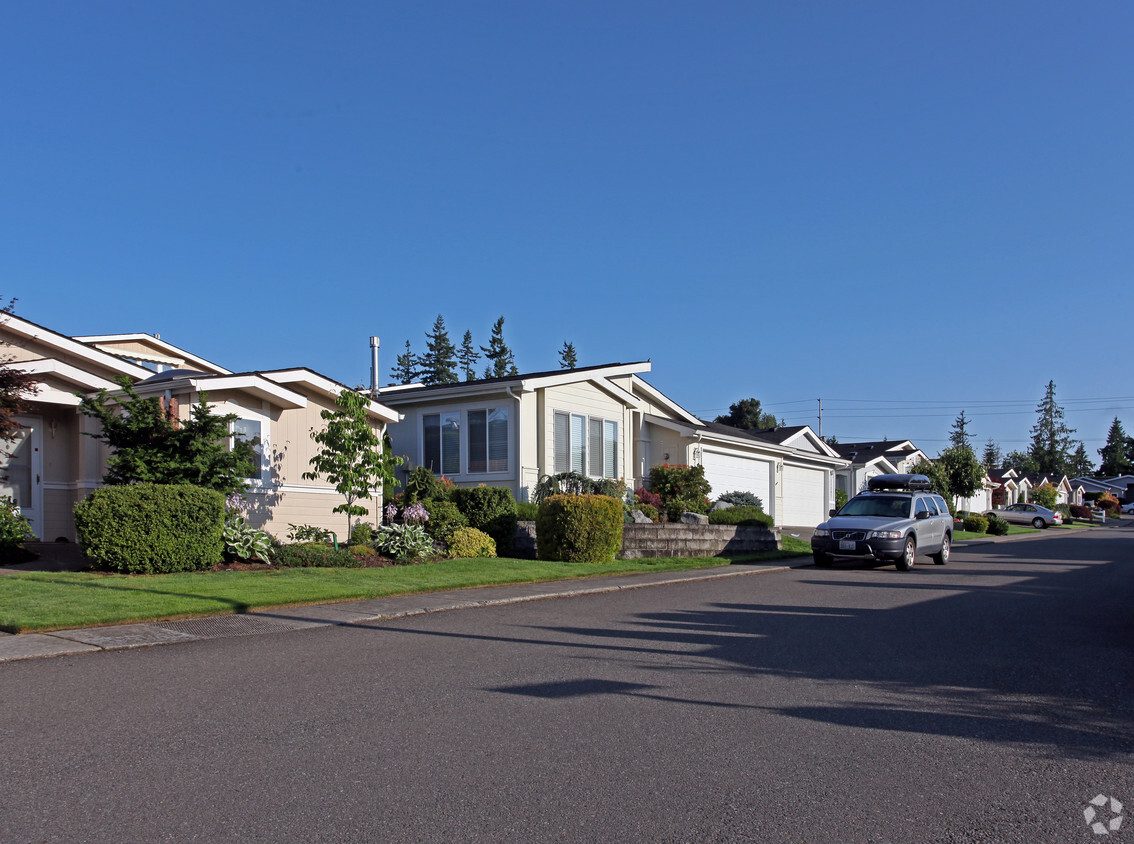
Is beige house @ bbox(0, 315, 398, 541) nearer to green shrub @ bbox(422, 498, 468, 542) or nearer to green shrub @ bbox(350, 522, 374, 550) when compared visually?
green shrub @ bbox(350, 522, 374, 550)

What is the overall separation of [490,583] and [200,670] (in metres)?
7.22

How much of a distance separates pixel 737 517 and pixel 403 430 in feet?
31.2

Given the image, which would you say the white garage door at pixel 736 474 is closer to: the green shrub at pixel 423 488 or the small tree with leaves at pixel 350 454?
the green shrub at pixel 423 488

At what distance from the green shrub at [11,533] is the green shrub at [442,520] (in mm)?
7260

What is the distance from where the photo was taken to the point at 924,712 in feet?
21.7

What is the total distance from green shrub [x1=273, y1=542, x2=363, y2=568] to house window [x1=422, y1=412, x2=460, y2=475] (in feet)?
26.7

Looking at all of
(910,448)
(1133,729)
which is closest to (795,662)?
(1133,729)

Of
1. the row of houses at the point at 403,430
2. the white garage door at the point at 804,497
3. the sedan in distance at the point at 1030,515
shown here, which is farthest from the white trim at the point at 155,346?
the sedan in distance at the point at 1030,515

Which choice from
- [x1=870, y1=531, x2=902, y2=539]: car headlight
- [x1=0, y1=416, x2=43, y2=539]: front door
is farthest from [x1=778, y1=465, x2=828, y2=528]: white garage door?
[x1=0, y1=416, x2=43, y2=539]: front door

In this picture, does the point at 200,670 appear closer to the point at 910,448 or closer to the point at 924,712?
the point at 924,712

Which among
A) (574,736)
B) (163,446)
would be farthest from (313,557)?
(574,736)

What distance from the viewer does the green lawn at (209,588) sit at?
9.87 metres

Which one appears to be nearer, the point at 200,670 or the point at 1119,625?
the point at 200,670

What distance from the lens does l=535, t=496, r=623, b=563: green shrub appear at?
61.7ft
